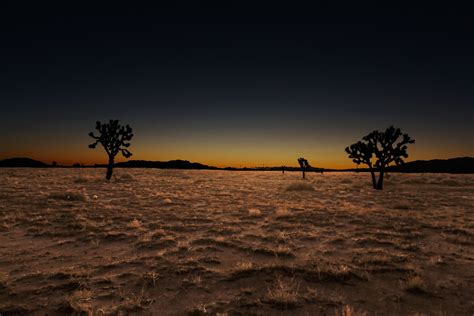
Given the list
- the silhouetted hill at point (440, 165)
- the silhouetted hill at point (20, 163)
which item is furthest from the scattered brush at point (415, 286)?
the silhouetted hill at point (440, 165)

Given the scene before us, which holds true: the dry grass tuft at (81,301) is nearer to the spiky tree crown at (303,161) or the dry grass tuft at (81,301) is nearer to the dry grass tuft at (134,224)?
the dry grass tuft at (134,224)

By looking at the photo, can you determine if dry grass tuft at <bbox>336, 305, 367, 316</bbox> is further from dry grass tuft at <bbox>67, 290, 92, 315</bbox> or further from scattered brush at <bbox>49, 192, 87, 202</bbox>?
scattered brush at <bbox>49, 192, 87, 202</bbox>

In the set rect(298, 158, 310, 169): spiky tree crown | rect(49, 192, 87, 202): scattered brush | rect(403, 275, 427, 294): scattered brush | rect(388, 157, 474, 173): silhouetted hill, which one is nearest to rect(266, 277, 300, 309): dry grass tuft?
rect(403, 275, 427, 294): scattered brush

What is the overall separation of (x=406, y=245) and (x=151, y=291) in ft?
26.0

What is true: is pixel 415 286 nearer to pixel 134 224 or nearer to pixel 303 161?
pixel 134 224

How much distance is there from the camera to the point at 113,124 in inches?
1452

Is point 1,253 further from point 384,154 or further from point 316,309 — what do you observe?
point 384,154

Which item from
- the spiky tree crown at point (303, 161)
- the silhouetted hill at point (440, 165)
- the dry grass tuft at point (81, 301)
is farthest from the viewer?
the silhouetted hill at point (440, 165)

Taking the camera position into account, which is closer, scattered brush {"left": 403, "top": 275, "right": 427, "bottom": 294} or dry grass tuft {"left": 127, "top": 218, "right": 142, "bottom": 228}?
scattered brush {"left": 403, "top": 275, "right": 427, "bottom": 294}

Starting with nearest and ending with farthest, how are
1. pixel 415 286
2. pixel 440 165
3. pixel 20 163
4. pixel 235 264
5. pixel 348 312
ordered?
pixel 348 312, pixel 415 286, pixel 235 264, pixel 20 163, pixel 440 165

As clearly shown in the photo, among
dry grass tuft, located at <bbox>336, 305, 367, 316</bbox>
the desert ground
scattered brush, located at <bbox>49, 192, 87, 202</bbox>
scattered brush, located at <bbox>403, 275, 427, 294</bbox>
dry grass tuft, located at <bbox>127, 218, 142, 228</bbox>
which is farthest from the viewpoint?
scattered brush, located at <bbox>49, 192, 87, 202</bbox>

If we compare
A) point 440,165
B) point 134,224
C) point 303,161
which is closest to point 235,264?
point 134,224

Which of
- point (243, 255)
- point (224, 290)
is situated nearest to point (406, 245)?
point (243, 255)

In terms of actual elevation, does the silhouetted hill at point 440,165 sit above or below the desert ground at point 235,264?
above
